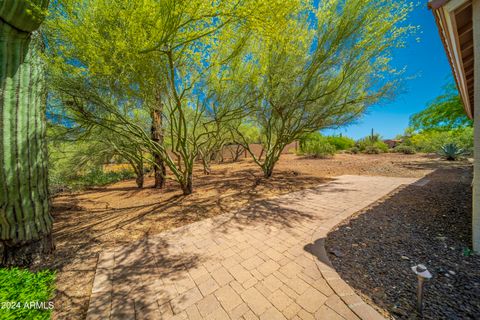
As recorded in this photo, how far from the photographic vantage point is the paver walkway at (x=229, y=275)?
5.23 feet

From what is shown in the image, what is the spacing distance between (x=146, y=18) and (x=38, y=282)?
3.38 metres

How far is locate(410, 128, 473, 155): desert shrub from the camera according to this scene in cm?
1142

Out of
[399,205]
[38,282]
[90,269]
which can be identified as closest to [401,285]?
[399,205]

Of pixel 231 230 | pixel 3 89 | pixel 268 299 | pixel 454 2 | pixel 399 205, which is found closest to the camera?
pixel 268 299

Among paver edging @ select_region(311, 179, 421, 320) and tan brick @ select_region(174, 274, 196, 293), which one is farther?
tan brick @ select_region(174, 274, 196, 293)

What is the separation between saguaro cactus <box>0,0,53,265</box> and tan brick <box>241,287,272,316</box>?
A: 2.84 metres

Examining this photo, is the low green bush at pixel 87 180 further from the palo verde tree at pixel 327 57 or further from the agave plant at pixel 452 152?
the agave plant at pixel 452 152

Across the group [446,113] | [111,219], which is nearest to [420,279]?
[111,219]

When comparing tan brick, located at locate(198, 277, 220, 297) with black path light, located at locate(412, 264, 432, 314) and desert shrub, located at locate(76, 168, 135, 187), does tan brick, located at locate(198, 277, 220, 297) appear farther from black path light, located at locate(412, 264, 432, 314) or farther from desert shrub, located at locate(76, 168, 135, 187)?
desert shrub, located at locate(76, 168, 135, 187)

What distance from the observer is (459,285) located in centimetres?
170

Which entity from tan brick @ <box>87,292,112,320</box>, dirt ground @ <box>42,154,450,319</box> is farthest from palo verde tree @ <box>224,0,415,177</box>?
tan brick @ <box>87,292,112,320</box>

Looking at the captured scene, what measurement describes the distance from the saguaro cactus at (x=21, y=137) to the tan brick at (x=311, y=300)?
3.36m

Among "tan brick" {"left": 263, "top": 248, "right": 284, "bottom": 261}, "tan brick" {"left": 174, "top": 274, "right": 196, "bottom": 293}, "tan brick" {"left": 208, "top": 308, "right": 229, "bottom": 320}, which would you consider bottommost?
"tan brick" {"left": 208, "top": 308, "right": 229, "bottom": 320}

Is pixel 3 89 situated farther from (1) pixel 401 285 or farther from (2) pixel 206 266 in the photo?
(1) pixel 401 285
